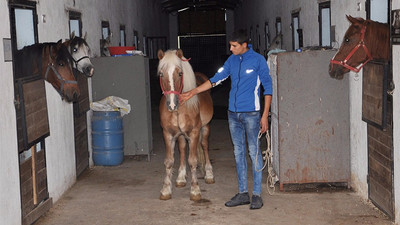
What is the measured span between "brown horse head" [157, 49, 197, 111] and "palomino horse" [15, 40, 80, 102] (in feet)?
3.04

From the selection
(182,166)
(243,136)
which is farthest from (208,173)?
(243,136)

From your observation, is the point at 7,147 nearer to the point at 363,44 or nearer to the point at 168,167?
the point at 168,167

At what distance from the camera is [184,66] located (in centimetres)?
611

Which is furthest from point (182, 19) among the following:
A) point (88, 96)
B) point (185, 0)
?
point (88, 96)

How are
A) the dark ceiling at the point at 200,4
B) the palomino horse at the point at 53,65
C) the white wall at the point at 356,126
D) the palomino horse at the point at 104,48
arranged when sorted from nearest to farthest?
the palomino horse at the point at 53,65
the white wall at the point at 356,126
the palomino horse at the point at 104,48
the dark ceiling at the point at 200,4

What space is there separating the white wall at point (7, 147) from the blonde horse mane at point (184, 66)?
164 cm

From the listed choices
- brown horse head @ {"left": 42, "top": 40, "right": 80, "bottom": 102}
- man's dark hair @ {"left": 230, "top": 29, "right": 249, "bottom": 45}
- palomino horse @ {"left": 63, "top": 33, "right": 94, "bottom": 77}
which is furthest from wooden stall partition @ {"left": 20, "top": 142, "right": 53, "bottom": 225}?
man's dark hair @ {"left": 230, "top": 29, "right": 249, "bottom": 45}

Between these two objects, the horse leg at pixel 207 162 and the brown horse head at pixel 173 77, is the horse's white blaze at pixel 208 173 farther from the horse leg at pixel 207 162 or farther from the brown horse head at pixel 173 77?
the brown horse head at pixel 173 77

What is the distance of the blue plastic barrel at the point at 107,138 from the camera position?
8242 millimetres

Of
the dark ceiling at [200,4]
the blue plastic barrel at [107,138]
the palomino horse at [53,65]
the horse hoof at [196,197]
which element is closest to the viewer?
the palomino horse at [53,65]

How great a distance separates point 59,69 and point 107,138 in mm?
2843

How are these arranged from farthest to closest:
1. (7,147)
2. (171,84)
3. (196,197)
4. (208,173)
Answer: (208,173) < (196,197) < (171,84) < (7,147)

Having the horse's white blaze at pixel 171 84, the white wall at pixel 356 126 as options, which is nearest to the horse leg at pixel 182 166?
the horse's white blaze at pixel 171 84

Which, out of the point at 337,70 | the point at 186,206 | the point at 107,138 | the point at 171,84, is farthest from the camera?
the point at 107,138
